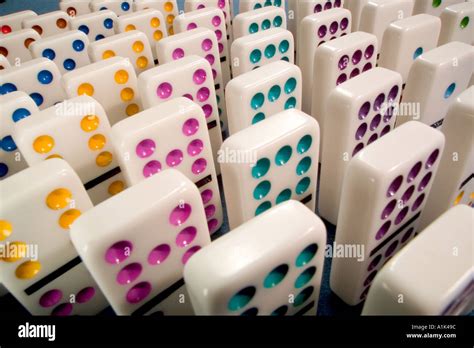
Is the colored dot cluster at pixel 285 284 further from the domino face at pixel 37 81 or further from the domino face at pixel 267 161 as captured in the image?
the domino face at pixel 37 81

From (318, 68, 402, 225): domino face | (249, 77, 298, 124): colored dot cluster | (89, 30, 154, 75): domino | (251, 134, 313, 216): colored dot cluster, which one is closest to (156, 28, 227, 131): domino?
(89, 30, 154, 75): domino

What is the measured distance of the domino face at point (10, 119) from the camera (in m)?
1.33

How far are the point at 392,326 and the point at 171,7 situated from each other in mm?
2296

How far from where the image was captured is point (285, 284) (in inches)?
34.7

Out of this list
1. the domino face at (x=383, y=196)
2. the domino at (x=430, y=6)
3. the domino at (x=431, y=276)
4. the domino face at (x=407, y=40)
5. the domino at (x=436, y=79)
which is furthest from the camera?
the domino at (x=430, y=6)

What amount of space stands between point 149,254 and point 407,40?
1.47 m

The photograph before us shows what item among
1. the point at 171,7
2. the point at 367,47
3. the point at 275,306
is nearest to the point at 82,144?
the point at 275,306

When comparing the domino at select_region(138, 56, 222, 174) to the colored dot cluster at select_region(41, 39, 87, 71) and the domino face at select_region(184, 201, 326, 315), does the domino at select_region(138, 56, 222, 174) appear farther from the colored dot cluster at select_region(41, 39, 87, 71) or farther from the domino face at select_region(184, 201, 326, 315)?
the domino face at select_region(184, 201, 326, 315)

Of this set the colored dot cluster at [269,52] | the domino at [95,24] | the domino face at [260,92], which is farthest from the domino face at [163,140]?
the domino at [95,24]

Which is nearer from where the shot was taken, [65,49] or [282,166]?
[282,166]

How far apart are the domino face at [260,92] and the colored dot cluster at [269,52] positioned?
0.81 feet

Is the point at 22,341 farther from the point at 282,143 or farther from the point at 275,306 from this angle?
the point at 282,143

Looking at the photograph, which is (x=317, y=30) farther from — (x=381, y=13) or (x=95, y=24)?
(x=95, y=24)

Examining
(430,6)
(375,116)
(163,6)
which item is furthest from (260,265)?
(430,6)
